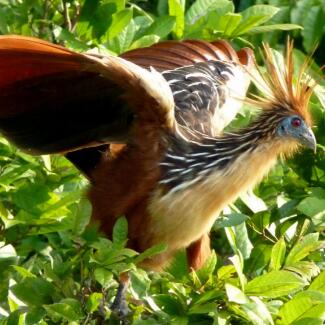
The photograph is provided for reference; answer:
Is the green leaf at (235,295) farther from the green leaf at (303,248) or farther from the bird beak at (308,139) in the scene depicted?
the bird beak at (308,139)

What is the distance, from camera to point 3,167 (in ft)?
14.8

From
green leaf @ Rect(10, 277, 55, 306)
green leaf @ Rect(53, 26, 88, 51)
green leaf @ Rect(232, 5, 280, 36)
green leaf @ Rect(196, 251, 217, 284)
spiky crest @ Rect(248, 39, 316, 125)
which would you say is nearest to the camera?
green leaf @ Rect(10, 277, 55, 306)

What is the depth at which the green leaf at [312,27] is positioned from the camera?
5.79m

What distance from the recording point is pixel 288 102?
4828 millimetres

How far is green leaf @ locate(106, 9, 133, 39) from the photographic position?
4965 millimetres

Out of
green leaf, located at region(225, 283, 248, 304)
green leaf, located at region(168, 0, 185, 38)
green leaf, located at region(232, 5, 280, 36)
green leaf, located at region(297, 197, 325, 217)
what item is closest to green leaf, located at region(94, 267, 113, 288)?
green leaf, located at region(225, 283, 248, 304)

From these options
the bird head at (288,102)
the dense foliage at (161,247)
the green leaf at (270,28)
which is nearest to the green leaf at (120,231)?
the dense foliage at (161,247)

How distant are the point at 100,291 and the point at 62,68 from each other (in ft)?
2.85

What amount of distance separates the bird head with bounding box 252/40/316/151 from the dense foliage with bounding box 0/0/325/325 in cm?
20

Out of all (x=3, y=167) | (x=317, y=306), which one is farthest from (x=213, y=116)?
(x=317, y=306)

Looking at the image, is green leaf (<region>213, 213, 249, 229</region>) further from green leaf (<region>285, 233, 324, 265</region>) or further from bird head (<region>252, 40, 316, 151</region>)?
bird head (<region>252, 40, 316, 151</region>)

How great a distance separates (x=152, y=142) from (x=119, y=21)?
61cm

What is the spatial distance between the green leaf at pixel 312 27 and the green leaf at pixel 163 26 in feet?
2.97

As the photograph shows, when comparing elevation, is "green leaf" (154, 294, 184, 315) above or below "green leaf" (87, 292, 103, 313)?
below
